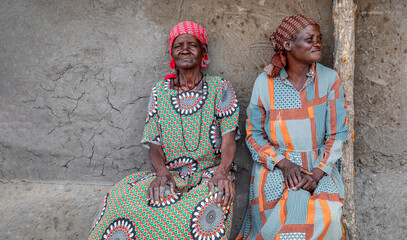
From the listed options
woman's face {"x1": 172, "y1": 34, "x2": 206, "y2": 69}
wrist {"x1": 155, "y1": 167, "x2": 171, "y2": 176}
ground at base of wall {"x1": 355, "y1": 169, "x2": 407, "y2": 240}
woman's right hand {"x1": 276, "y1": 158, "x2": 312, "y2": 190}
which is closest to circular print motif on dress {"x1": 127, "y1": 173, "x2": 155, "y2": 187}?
wrist {"x1": 155, "y1": 167, "x2": 171, "y2": 176}

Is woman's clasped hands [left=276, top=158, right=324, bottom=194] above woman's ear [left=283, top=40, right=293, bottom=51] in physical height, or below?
below

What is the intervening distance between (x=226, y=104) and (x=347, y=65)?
873 millimetres

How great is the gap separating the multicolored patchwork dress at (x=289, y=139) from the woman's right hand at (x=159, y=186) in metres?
0.59

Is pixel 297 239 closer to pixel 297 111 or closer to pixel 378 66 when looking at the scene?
pixel 297 111

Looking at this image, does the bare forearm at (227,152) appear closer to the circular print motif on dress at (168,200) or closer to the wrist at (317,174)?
the circular print motif on dress at (168,200)

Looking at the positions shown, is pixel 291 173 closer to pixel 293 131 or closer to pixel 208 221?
pixel 293 131

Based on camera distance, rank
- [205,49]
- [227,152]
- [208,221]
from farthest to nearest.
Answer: [205,49], [227,152], [208,221]

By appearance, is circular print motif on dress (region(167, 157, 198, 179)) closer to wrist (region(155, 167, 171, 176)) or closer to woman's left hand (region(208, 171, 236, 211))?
wrist (region(155, 167, 171, 176))

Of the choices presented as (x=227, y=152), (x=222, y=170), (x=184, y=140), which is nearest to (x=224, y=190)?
(x=222, y=170)

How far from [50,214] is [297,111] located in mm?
2137

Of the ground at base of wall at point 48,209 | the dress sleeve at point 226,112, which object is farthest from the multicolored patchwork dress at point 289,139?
the ground at base of wall at point 48,209

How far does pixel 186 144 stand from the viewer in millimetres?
2988

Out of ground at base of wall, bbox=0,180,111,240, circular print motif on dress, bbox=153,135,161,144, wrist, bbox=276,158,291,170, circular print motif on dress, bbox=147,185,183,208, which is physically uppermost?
circular print motif on dress, bbox=153,135,161,144

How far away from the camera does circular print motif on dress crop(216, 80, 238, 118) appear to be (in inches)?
116
